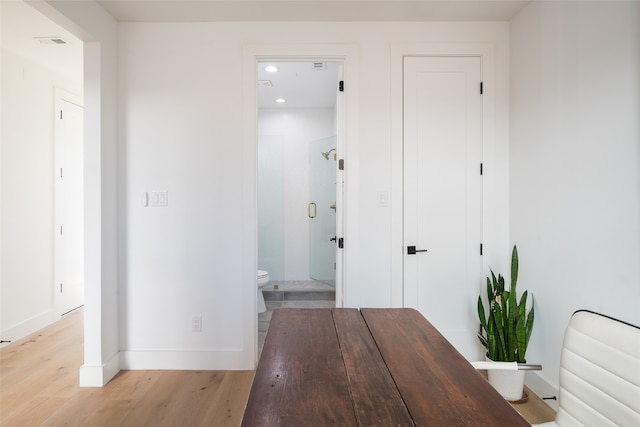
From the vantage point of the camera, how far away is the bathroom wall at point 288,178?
448 centimetres

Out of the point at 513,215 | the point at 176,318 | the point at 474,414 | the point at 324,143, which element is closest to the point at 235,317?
the point at 176,318

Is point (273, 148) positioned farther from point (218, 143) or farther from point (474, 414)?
point (474, 414)

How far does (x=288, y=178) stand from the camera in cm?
454

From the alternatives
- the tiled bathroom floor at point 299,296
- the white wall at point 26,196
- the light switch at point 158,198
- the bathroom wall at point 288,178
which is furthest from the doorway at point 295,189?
the white wall at point 26,196

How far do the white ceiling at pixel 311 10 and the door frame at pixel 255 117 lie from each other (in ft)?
0.65

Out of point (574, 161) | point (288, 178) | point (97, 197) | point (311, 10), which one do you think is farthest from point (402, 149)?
point (288, 178)

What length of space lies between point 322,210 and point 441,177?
2.07m

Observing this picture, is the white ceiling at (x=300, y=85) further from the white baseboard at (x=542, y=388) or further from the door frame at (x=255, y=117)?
the white baseboard at (x=542, y=388)

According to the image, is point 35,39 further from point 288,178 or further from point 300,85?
point 288,178

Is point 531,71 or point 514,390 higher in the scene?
point 531,71

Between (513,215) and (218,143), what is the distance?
2222 mm

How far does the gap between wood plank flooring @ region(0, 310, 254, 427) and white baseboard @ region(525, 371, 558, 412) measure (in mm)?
1887

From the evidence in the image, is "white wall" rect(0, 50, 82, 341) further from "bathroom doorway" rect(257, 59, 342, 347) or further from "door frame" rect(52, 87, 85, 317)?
"bathroom doorway" rect(257, 59, 342, 347)

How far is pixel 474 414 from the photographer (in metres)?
0.80
